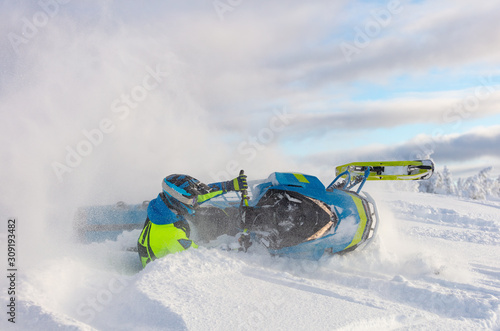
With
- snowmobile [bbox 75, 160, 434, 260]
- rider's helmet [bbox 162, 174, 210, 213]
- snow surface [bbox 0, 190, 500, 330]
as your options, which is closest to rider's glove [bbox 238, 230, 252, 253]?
snowmobile [bbox 75, 160, 434, 260]

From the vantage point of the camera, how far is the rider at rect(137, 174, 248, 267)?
195 inches

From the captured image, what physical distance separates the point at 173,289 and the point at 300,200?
7.37 feet

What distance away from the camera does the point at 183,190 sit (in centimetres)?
512

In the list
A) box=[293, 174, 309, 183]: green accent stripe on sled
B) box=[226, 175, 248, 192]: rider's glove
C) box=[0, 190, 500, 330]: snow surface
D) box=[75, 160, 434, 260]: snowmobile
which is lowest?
box=[0, 190, 500, 330]: snow surface

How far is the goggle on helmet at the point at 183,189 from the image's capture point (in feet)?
16.8

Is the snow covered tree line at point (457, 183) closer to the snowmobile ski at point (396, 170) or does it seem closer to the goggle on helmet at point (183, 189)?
the snowmobile ski at point (396, 170)

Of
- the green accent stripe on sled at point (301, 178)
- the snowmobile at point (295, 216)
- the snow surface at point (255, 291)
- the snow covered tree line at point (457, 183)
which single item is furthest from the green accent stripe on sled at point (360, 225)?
the snow covered tree line at point (457, 183)

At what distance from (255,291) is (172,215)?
1845 millimetres

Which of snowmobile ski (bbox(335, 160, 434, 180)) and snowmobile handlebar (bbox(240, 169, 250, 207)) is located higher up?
snowmobile ski (bbox(335, 160, 434, 180))

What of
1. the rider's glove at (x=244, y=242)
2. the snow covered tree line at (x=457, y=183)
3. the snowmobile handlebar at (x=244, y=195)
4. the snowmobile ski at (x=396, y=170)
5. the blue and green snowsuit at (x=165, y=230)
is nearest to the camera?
the blue and green snowsuit at (x=165, y=230)

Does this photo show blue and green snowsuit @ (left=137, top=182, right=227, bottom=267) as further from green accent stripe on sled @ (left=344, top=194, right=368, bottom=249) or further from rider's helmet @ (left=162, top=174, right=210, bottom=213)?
green accent stripe on sled @ (left=344, top=194, right=368, bottom=249)

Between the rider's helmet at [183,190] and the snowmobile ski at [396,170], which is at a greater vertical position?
the snowmobile ski at [396,170]

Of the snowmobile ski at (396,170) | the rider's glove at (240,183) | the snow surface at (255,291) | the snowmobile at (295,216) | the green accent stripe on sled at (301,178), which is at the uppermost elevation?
the snowmobile ski at (396,170)

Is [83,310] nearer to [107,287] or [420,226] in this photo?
[107,287]
